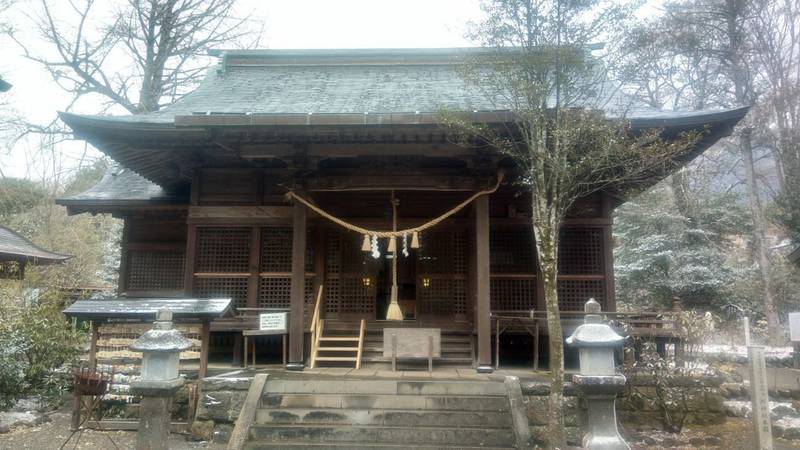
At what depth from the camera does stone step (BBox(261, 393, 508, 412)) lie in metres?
6.85

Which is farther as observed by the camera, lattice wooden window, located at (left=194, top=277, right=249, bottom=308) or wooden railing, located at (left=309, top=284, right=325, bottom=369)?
lattice wooden window, located at (left=194, top=277, right=249, bottom=308)

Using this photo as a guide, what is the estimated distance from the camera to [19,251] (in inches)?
583

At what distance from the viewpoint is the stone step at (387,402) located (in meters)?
6.85

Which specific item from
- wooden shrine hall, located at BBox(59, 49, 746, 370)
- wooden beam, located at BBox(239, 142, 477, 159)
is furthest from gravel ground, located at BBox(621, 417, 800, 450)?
wooden beam, located at BBox(239, 142, 477, 159)

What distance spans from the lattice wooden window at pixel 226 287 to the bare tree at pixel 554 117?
547 cm

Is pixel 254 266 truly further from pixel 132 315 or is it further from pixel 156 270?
pixel 156 270

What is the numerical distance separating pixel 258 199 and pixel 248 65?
5.06 metres

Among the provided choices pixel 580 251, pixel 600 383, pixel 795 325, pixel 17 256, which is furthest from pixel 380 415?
pixel 17 256

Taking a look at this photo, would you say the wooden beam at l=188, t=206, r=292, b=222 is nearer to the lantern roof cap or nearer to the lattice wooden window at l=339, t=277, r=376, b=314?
the lattice wooden window at l=339, t=277, r=376, b=314

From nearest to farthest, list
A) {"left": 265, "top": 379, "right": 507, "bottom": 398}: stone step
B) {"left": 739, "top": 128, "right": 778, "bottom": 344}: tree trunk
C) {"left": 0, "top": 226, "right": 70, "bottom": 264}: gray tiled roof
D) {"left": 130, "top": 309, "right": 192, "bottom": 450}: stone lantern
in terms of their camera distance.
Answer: {"left": 130, "top": 309, "right": 192, "bottom": 450}: stone lantern
{"left": 265, "top": 379, "right": 507, "bottom": 398}: stone step
{"left": 0, "top": 226, "right": 70, "bottom": 264}: gray tiled roof
{"left": 739, "top": 128, "right": 778, "bottom": 344}: tree trunk

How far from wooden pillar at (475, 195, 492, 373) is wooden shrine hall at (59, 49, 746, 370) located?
2cm

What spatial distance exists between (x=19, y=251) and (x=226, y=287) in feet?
30.4

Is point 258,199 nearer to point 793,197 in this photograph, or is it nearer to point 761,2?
point 793,197

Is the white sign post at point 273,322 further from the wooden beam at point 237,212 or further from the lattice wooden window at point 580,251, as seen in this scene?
the lattice wooden window at point 580,251
